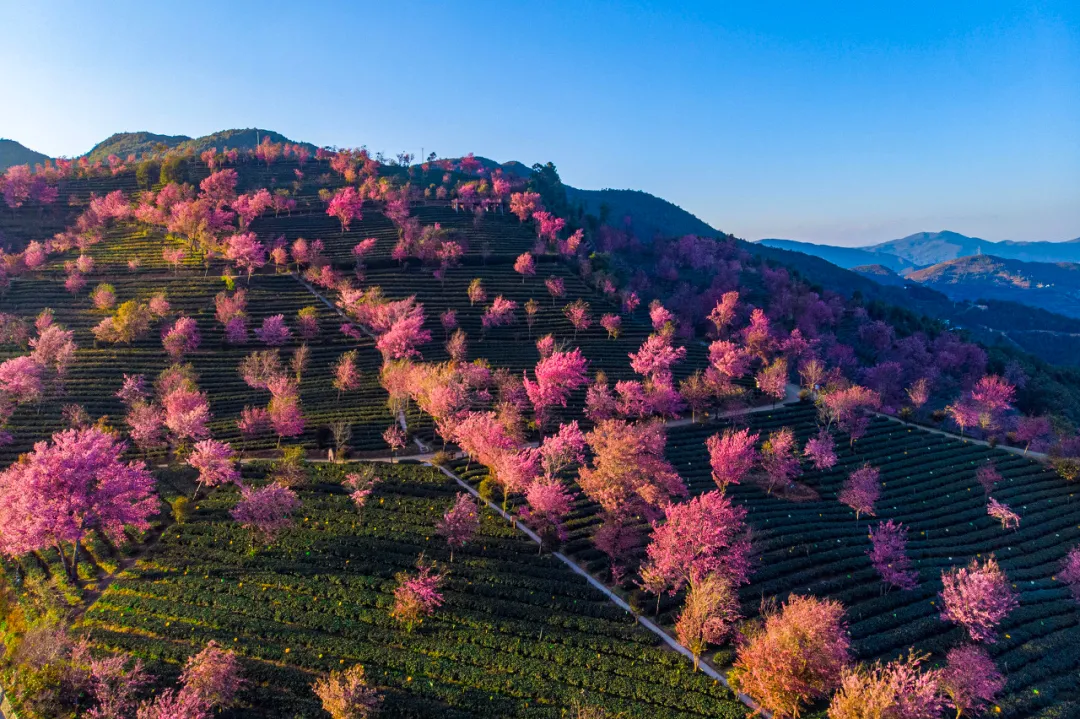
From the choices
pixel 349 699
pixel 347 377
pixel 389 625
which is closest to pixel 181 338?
pixel 347 377

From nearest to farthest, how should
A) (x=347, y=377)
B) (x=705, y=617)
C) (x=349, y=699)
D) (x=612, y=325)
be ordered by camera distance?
1. (x=349, y=699)
2. (x=705, y=617)
3. (x=347, y=377)
4. (x=612, y=325)

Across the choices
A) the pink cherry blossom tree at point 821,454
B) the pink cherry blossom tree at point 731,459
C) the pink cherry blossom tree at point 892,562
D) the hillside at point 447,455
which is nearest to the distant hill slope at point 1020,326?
the hillside at point 447,455

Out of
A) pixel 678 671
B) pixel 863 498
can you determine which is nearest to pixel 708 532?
pixel 678 671

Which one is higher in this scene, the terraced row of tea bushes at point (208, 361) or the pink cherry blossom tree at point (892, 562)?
the terraced row of tea bushes at point (208, 361)

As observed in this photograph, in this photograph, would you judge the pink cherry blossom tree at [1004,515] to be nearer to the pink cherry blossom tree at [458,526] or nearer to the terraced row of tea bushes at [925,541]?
the terraced row of tea bushes at [925,541]

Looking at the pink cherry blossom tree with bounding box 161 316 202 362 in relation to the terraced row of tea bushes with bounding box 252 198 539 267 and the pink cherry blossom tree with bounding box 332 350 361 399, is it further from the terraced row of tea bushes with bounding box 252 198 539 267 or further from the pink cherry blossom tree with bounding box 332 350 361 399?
the terraced row of tea bushes with bounding box 252 198 539 267

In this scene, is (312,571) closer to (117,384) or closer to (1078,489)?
(117,384)

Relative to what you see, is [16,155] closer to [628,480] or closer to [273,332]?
[273,332]
